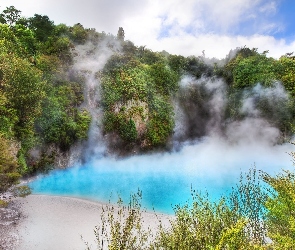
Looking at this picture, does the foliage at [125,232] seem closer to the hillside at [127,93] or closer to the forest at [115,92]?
the forest at [115,92]

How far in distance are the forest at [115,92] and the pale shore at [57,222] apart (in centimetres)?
521

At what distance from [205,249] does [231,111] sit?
55433 mm

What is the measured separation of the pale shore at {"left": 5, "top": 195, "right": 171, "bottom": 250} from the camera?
963 inches

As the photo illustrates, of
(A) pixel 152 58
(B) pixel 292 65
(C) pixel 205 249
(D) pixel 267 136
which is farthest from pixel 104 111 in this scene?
(C) pixel 205 249

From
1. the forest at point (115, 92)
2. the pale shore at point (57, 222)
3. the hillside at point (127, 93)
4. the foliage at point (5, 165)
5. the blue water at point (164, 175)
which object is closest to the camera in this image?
the pale shore at point (57, 222)

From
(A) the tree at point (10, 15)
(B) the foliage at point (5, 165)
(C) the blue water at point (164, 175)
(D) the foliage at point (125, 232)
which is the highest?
(A) the tree at point (10, 15)

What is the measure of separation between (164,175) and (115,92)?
21.6m

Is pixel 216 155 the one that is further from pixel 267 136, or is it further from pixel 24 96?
pixel 24 96

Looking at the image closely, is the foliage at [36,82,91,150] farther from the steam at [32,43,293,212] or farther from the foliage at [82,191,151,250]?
the foliage at [82,191,151,250]

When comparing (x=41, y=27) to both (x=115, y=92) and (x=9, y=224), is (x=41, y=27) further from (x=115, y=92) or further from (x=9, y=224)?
(x=9, y=224)

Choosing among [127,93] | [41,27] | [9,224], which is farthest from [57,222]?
[41,27]

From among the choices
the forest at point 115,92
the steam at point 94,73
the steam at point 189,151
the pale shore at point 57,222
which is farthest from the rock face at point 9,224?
the steam at point 94,73

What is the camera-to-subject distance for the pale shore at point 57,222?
24.5 m

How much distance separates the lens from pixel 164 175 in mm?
44375
